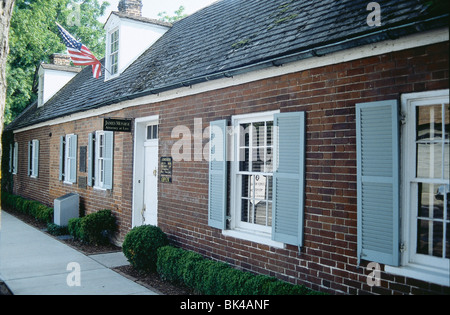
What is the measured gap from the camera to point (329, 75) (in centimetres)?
498

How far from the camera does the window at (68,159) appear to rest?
12.8 meters

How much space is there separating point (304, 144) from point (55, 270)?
5449mm

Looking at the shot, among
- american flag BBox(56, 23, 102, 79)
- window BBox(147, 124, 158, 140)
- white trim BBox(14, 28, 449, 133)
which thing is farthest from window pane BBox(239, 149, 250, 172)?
american flag BBox(56, 23, 102, 79)

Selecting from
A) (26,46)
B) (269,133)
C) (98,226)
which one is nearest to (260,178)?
(269,133)

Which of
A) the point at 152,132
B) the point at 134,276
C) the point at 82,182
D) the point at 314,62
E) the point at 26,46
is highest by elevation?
the point at 26,46

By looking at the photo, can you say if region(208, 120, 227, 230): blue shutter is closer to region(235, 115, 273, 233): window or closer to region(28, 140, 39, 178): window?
region(235, 115, 273, 233): window

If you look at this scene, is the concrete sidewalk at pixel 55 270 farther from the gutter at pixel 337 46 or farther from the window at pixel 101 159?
the gutter at pixel 337 46

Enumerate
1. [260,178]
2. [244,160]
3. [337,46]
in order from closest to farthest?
[337,46], [260,178], [244,160]

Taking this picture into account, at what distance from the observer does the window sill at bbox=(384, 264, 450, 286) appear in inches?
148

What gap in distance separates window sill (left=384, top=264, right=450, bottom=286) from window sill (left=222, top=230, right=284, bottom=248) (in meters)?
1.70

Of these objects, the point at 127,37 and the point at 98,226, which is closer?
the point at 98,226

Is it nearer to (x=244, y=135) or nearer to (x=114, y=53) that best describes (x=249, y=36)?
(x=244, y=135)

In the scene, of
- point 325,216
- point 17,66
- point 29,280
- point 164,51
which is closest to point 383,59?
point 325,216

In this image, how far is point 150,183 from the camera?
916cm
